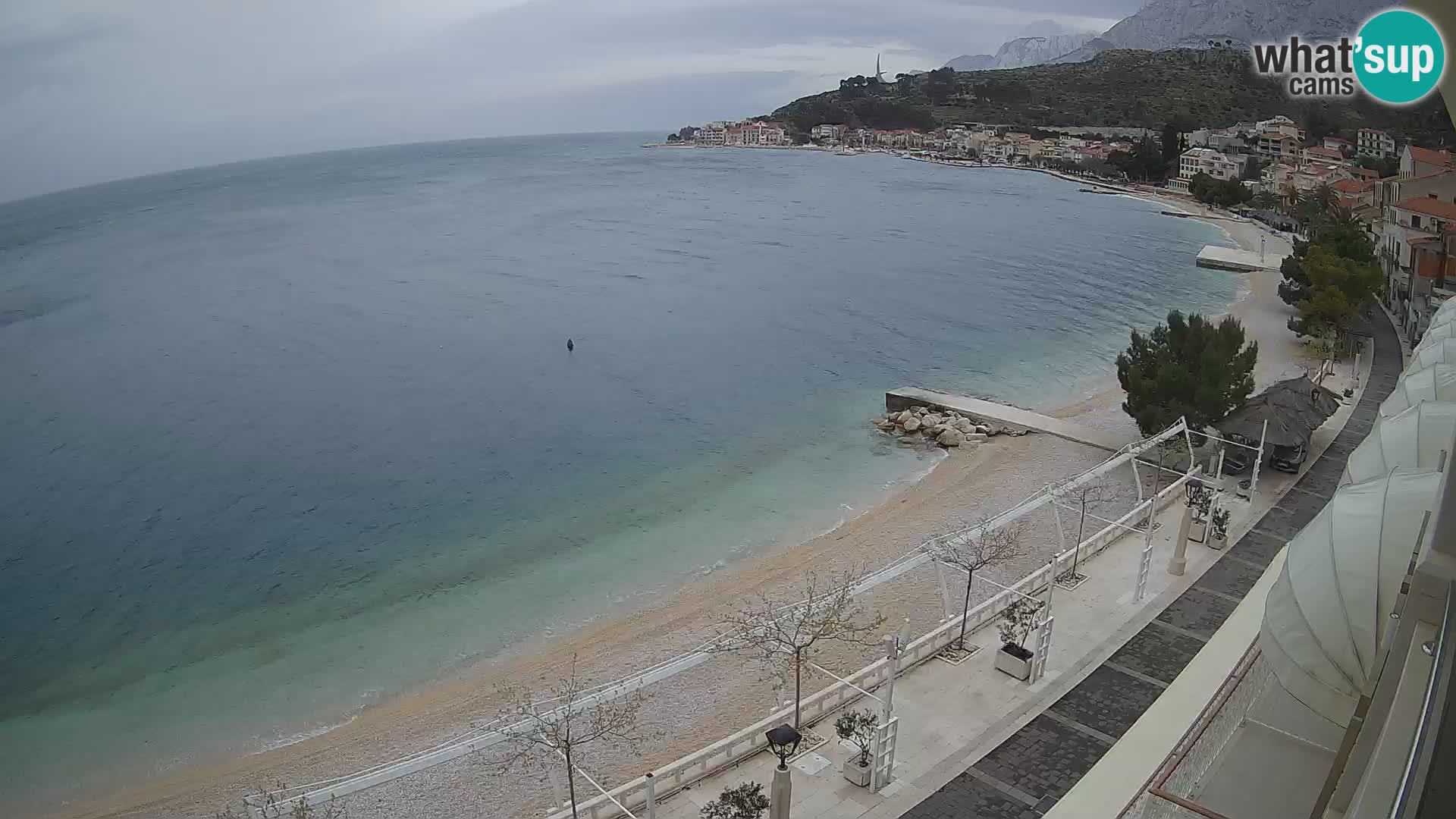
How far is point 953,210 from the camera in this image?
275 ft

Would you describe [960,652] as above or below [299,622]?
above

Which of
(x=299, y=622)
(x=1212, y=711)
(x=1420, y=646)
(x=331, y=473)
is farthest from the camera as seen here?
(x=331, y=473)

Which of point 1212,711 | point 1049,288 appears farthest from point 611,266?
point 1212,711

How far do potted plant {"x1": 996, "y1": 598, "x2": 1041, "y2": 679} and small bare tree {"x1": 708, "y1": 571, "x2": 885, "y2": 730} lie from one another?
6.08 feet

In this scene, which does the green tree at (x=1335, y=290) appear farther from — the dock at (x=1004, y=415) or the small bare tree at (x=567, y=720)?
the small bare tree at (x=567, y=720)

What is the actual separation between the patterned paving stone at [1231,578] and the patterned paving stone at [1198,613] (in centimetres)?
32

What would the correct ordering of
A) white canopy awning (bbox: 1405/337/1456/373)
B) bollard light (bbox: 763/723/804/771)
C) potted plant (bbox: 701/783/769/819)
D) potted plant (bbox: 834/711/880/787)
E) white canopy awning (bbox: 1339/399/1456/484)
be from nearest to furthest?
white canopy awning (bbox: 1339/399/1456/484) < bollard light (bbox: 763/723/804/771) < potted plant (bbox: 701/783/769/819) < potted plant (bbox: 834/711/880/787) < white canopy awning (bbox: 1405/337/1456/373)

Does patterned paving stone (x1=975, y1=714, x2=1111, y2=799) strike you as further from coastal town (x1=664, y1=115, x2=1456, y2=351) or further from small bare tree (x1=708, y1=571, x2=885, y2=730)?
coastal town (x1=664, y1=115, x2=1456, y2=351)

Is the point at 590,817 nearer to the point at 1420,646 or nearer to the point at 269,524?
the point at 1420,646

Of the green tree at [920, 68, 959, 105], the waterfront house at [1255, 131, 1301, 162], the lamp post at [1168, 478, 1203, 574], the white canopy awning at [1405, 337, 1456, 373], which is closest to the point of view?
the white canopy awning at [1405, 337, 1456, 373]

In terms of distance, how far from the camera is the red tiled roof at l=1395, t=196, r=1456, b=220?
103 ft

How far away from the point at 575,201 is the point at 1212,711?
96808mm

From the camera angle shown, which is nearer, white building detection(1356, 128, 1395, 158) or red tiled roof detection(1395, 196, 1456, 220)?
red tiled roof detection(1395, 196, 1456, 220)

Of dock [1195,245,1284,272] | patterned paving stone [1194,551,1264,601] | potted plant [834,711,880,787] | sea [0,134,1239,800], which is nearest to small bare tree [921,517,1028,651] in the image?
potted plant [834,711,880,787]
